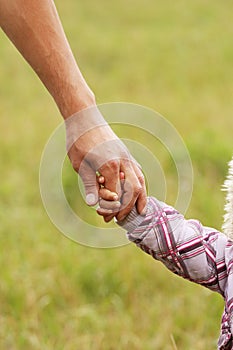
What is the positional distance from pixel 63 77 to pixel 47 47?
7 cm

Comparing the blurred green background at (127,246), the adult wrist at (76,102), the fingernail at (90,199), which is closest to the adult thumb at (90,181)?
the fingernail at (90,199)

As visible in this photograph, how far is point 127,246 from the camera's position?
3557 millimetres

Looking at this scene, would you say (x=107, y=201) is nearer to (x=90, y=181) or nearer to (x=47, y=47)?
(x=90, y=181)

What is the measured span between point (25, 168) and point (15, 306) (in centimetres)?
209

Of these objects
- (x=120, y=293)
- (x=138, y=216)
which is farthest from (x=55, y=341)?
(x=138, y=216)

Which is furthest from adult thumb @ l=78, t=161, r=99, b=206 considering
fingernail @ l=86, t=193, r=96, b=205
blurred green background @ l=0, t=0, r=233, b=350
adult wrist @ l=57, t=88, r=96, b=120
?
blurred green background @ l=0, t=0, r=233, b=350

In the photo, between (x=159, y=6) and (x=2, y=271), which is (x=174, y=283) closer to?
(x=2, y=271)

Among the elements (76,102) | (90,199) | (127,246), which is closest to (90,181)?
(90,199)

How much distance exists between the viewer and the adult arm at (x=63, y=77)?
1606 mm

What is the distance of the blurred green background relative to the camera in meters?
2.90

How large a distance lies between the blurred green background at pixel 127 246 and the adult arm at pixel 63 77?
2.86 ft

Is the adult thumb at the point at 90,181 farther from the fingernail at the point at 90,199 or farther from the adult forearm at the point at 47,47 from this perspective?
the adult forearm at the point at 47,47

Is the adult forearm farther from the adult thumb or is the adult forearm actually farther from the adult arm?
the adult thumb

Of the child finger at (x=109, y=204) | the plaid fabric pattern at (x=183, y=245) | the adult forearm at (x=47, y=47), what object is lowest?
the plaid fabric pattern at (x=183, y=245)
